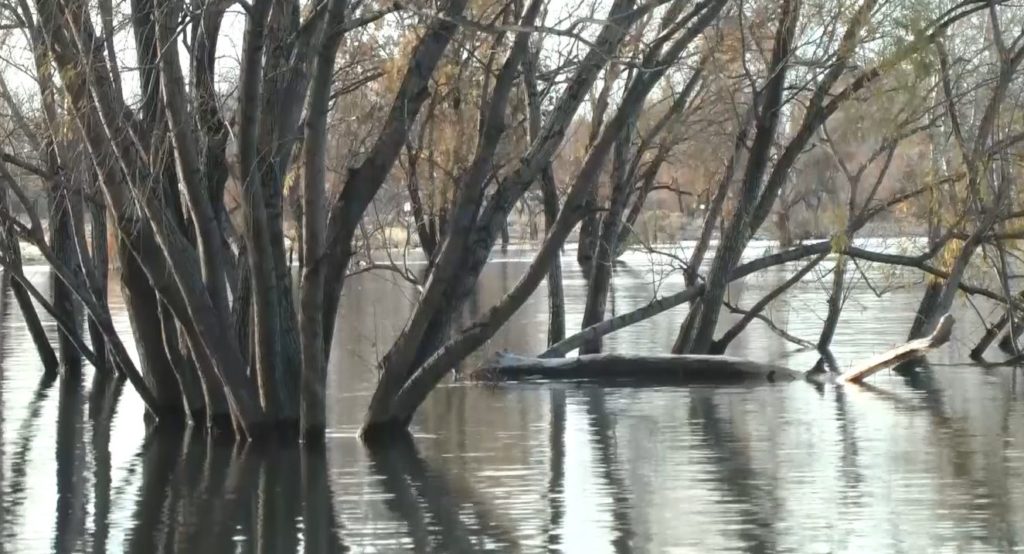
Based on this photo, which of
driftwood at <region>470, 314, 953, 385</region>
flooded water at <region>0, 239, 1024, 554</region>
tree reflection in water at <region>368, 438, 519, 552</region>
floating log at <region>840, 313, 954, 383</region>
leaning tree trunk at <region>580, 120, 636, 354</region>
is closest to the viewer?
tree reflection in water at <region>368, 438, 519, 552</region>

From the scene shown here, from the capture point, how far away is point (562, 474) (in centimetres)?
1328

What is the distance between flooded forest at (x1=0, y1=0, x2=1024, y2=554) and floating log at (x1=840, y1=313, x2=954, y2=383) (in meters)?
0.05

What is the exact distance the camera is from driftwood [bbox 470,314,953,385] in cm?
1991

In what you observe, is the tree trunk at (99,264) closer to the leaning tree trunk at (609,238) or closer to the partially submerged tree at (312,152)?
the partially submerged tree at (312,152)

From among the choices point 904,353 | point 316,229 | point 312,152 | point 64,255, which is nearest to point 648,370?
point 904,353

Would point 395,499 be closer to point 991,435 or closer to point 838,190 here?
point 991,435

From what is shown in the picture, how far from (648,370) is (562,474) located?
23.2 feet

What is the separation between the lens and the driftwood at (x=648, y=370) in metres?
19.9

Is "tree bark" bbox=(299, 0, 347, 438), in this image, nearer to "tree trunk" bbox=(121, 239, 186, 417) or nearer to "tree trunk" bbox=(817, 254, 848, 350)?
"tree trunk" bbox=(121, 239, 186, 417)

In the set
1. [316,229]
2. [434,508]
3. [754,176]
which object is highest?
[754,176]

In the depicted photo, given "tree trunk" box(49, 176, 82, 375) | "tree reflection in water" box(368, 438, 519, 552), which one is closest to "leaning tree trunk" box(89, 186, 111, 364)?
"tree trunk" box(49, 176, 82, 375)

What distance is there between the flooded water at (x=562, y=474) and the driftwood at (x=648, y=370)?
45cm

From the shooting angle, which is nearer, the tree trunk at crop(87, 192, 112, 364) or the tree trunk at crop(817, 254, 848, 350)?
the tree trunk at crop(87, 192, 112, 364)

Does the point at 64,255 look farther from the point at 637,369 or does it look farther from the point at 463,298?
the point at 463,298
